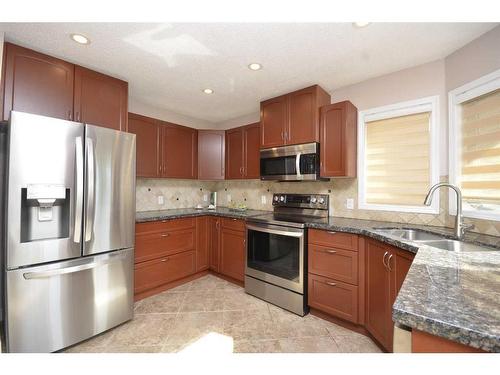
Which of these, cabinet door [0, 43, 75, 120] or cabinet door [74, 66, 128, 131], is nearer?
cabinet door [0, 43, 75, 120]

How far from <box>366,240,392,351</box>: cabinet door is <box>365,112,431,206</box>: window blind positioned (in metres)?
0.75

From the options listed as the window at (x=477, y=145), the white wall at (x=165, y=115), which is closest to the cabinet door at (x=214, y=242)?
the white wall at (x=165, y=115)

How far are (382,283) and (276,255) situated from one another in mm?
1006

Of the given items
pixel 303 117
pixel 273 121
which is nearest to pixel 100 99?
pixel 273 121

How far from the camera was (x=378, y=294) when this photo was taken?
1670mm

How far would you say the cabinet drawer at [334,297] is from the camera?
1885 millimetres

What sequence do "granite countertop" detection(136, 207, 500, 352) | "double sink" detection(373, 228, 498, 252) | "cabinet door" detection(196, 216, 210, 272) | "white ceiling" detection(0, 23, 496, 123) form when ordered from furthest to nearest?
1. "cabinet door" detection(196, 216, 210, 272)
2. "white ceiling" detection(0, 23, 496, 123)
3. "double sink" detection(373, 228, 498, 252)
4. "granite countertop" detection(136, 207, 500, 352)

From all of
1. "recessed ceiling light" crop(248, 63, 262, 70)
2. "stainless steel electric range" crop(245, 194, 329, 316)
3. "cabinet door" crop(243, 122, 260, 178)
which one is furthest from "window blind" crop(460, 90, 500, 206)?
"cabinet door" crop(243, 122, 260, 178)

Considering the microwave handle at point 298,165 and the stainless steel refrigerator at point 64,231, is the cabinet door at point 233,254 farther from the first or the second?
the stainless steel refrigerator at point 64,231

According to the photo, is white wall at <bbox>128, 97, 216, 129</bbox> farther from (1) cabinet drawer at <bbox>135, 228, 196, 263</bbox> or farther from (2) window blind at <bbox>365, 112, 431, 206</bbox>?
(2) window blind at <bbox>365, 112, 431, 206</bbox>

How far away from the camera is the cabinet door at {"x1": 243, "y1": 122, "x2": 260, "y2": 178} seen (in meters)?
2.99
